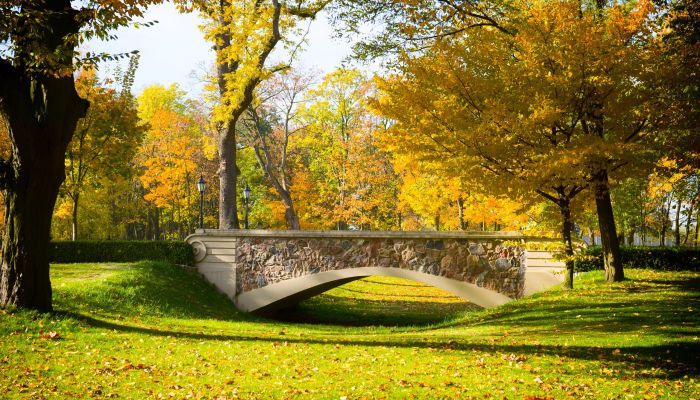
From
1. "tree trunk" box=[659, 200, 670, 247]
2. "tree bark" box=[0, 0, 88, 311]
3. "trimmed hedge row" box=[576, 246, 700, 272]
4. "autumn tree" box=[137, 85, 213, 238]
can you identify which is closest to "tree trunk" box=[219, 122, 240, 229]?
"autumn tree" box=[137, 85, 213, 238]

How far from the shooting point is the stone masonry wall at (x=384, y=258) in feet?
53.3

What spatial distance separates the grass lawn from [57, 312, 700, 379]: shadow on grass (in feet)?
0.07

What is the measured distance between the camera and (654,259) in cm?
1592

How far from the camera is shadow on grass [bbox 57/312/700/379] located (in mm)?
7191

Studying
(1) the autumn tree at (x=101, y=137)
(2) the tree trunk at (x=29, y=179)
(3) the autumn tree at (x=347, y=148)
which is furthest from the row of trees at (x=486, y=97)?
(3) the autumn tree at (x=347, y=148)

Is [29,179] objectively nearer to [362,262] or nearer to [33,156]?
[33,156]

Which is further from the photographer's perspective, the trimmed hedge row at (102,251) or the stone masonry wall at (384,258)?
the trimmed hedge row at (102,251)

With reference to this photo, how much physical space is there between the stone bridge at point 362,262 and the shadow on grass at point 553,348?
649cm

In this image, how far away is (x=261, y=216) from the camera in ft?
103

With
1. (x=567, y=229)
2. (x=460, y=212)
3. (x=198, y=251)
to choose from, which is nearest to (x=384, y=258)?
(x=567, y=229)

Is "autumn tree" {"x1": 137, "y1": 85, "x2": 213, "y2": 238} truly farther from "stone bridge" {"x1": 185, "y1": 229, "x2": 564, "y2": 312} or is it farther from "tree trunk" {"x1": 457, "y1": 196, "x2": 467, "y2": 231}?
"tree trunk" {"x1": 457, "y1": 196, "x2": 467, "y2": 231}

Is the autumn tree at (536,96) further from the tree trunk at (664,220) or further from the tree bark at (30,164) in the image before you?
the tree trunk at (664,220)

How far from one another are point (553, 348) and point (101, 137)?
16463 millimetres

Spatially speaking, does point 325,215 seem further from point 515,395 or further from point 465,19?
point 515,395
